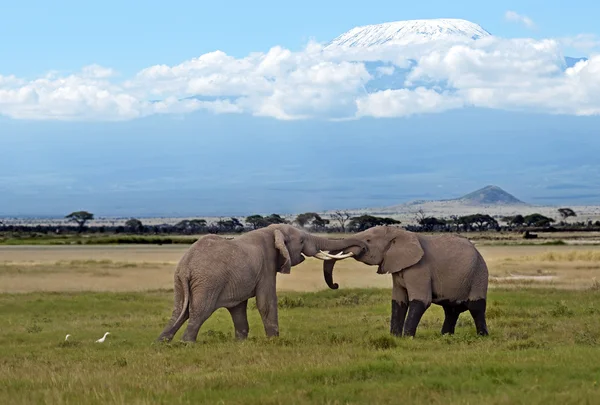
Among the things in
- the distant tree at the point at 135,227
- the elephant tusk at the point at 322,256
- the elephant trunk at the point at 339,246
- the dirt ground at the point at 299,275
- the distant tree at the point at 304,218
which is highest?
the distant tree at the point at 304,218

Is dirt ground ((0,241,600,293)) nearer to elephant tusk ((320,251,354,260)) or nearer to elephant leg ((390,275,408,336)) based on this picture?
elephant leg ((390,275,408,336))

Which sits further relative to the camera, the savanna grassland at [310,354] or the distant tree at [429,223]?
the distant tree at [429,223]

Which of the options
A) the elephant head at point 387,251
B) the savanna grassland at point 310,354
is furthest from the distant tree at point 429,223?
the elephant head at point 387,251

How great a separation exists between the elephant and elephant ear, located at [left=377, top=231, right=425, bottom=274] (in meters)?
0.56

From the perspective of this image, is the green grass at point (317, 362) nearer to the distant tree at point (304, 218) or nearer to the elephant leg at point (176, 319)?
the elephant leg at point (176, 319)

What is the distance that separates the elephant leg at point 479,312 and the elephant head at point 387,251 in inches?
59.0

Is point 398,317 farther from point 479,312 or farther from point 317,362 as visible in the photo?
point 317,362

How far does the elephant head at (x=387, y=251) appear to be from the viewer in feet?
60.7

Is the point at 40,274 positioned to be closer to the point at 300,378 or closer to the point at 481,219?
the point at 300,378

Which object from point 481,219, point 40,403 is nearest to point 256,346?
point 40,403

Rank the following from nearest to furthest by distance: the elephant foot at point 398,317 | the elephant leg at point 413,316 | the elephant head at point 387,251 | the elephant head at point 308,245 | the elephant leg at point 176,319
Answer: the elephant leg at point 176,319 < the elephant leg at point 413,316 < the elephant head at point 387,251 < the elephant foot at point 398,317 < the elephant head at point 308,245

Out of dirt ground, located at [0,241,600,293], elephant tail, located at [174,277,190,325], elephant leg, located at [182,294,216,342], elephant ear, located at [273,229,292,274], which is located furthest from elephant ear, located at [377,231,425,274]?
dirt ground, located at [0,241,600,293]

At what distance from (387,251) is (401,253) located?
1.46ft

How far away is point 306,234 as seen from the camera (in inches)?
754
